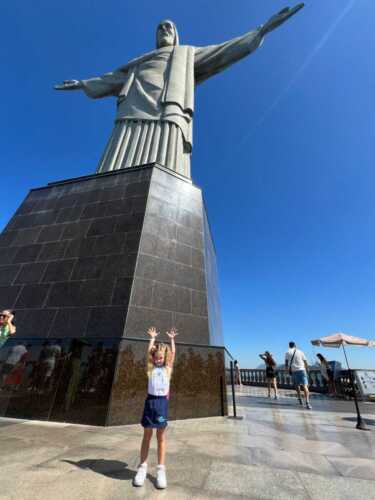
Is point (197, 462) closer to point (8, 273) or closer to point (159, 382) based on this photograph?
point (159, 382)

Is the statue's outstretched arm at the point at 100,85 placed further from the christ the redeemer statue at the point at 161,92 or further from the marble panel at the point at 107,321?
the marble panel at the point at 107,321

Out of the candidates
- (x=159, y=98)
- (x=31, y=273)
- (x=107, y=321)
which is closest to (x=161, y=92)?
(x=159, y=98)

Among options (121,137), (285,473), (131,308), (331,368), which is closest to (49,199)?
(121,137)

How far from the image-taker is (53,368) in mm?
5898

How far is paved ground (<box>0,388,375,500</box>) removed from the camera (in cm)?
257

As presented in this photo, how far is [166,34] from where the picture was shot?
1791 centimetres

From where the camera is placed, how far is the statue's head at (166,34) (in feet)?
58.2

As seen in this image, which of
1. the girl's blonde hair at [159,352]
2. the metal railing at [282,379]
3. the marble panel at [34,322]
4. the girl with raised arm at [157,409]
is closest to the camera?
the girl with raised arm at [157,409]

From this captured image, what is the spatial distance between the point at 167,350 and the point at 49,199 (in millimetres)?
9515

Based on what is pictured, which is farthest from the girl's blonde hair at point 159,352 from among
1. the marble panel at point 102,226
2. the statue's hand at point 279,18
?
the statue's hand at point 279,18

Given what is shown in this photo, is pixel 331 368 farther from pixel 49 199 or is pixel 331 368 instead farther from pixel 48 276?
pixel 49 199

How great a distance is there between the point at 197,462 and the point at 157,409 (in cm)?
106

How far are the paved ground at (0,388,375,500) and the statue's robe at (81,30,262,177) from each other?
10.5 m

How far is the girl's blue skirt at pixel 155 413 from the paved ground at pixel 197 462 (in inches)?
20.9
